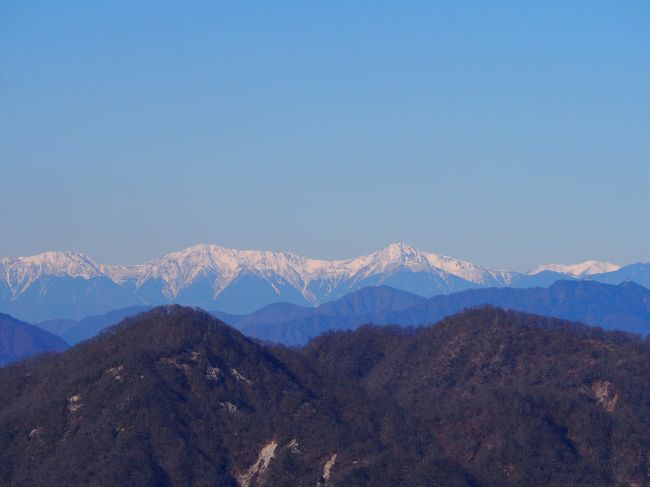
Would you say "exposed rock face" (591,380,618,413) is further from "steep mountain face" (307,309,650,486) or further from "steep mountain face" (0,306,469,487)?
"steep mountain face" (0,306,469,487)

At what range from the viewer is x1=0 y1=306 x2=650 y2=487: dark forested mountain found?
91438 mm

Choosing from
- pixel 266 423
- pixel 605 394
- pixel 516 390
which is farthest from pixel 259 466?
pixel 605 394

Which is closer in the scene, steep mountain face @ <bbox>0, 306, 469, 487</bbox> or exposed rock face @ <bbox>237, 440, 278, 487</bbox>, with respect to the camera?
steep mountain face @ <bbox>0, 306, 469, 487</bbox>

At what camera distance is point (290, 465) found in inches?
3620

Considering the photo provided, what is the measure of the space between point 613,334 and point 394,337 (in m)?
24.4

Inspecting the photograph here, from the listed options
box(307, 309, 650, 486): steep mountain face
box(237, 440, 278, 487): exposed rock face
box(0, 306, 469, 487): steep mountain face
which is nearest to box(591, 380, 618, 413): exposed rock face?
box(307, 309, 650, 486): steep mountain face

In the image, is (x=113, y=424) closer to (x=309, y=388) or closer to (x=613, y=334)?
(x=309, y=388)

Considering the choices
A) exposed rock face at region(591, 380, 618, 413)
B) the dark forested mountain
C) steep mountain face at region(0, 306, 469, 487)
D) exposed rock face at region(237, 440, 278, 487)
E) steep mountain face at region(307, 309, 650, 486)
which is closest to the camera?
steep mountain face at region(0, 306, 469, 487)

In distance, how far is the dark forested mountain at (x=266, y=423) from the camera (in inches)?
3600

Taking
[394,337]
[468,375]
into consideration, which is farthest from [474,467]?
[394,337]

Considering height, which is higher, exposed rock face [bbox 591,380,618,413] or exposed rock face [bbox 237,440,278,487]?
exposed rock face [bbox 591,380,618,413]

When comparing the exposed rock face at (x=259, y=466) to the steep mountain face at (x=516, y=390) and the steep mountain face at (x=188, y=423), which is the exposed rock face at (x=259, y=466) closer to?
the steep mountain face at (x=188, y=423)

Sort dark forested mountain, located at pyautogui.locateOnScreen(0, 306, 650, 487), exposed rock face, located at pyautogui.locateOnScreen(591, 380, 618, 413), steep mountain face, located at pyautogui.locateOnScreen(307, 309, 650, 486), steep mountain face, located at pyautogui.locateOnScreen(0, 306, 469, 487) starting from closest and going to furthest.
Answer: steep mountain face, located at pyautogui.locateOnScreen(0, 306, 469, 487) → dark forested mountain, located at pyautogui.locateOnScreen(0, 306, 650, 487) → steep mountain face, located at pyautogui.locateOnScreen(307, 309, 650, 486) → exposed rock face, located at pyautogui.locateOnScreen(591, 380, 618, 413)

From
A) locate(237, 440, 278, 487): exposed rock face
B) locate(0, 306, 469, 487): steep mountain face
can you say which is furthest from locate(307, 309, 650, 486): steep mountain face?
locate(237, 440, 278, 487): exposed rock face
